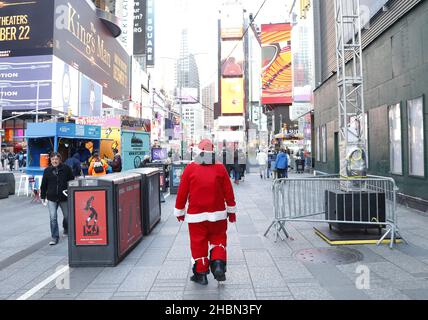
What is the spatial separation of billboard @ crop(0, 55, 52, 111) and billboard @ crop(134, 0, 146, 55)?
51.7 meters

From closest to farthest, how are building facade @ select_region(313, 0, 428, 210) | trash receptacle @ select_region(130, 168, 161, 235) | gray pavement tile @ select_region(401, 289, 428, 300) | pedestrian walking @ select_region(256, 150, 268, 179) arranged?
gray pavement tile @ select_region(401, 289, 428, 300) → trash receptacle @ select_region(130, 168, 161, 235) → building facade @ select_region(313, 0, 428, 210) → pedestrian walking @ select_region(256, 150, 268, 179)

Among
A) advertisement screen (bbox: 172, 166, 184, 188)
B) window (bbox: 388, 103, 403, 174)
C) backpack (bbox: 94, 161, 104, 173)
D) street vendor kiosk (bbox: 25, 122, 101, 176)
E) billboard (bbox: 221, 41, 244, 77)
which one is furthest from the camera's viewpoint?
billboard (bbox: 221, 41, 244, 77)

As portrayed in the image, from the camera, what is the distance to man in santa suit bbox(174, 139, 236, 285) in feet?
15.5

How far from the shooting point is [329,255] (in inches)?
240

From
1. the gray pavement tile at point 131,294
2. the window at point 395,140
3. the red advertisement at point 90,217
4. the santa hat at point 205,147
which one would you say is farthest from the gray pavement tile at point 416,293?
the window at point 395,140

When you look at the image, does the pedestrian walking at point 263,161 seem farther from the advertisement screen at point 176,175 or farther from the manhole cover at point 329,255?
the manhole cover at point 329,255

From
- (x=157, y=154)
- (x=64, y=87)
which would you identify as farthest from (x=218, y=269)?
(x=64, y=87)

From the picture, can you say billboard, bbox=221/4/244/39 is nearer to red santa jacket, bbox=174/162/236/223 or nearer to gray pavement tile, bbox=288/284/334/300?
red santa jacket, bbox=174/162/236/223

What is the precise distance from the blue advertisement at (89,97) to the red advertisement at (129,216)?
4555 centimetres

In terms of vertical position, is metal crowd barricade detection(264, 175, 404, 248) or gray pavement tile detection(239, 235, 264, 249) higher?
metal crowd barricade detection(264, 175, 404, 248)

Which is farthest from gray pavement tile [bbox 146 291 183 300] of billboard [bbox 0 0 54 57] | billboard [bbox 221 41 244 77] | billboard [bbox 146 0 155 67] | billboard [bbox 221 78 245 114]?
billboard [bbox 146 0 155 67]

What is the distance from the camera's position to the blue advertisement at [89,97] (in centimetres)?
5031
